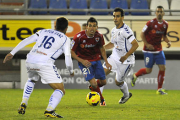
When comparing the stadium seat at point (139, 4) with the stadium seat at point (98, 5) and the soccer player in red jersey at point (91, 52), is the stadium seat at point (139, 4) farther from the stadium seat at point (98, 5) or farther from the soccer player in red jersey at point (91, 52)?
the soccer player in red jersey at point (91, 52)

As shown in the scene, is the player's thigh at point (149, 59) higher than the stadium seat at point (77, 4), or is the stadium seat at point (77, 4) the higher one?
the stadium seat at point (77, 4)

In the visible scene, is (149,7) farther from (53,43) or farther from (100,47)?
(53,43)

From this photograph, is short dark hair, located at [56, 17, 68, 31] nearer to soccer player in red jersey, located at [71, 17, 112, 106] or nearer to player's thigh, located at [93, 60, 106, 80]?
soccer player in red jersey, located at [71, 17, 112, 106]

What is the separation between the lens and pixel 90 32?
24.5ft

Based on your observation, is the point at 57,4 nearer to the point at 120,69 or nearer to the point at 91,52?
the point at 120,69

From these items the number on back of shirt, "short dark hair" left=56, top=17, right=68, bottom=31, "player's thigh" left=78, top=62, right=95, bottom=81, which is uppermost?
"short dark hair" left=56, top=17, right=68, bottom=31

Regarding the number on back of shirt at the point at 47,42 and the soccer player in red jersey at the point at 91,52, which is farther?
the soccer player in red jersey at the point at 91,52

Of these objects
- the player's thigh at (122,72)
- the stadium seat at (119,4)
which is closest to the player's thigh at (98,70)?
the player's thigh at (122,72)

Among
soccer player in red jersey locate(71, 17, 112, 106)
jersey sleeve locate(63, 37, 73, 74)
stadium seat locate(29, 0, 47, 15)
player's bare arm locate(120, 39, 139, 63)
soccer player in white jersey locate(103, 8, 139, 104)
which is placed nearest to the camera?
jersey sleeve locate(63, 37, 73, 74)

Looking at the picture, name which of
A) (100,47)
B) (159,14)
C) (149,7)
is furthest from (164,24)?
(149,7)

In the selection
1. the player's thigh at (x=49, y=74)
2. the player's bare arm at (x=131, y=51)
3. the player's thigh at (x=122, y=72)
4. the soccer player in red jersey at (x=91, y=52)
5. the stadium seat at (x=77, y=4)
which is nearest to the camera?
the player's thigh at (x=49, y=74)

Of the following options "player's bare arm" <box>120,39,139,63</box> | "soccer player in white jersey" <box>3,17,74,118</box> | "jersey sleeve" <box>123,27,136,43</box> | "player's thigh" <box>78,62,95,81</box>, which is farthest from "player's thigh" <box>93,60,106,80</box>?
"soccer player in white jersey" <box>3,17,74,118</box>

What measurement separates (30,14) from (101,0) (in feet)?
9.67

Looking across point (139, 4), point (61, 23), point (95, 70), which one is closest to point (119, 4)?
point (139, 4)
